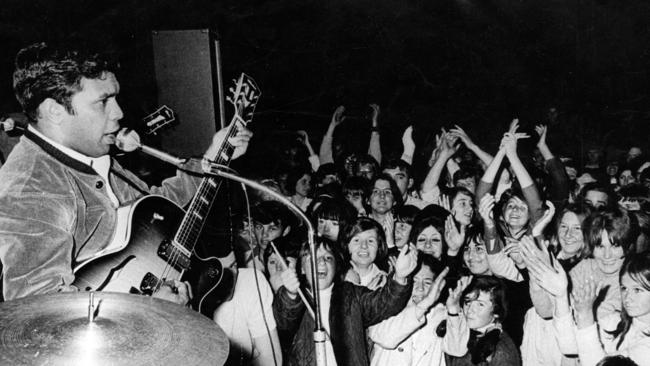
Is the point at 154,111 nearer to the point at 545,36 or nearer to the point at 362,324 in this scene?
the point at 362,324

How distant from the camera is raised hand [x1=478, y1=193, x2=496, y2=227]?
3.30m

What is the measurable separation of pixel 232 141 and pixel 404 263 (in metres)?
0.92

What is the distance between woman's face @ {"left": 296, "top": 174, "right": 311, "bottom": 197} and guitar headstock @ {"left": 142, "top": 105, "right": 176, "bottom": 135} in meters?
1.87

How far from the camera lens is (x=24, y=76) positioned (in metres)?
2.01

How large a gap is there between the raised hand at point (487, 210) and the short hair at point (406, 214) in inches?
15.3

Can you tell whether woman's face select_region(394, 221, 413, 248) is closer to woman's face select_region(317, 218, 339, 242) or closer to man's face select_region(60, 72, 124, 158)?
woman's face select_region(317, 218, 339, 242)

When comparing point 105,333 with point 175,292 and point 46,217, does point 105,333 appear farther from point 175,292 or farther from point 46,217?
point 175,292

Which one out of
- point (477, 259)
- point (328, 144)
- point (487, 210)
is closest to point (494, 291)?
point (477, 259)

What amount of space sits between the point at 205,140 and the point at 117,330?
1528 millimetres

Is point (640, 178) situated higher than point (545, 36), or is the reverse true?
point (545, 36)

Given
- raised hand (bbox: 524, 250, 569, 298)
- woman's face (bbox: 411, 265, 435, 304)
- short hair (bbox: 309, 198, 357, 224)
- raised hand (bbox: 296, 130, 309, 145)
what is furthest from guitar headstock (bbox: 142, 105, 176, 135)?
raised hand (bbox: 296, 130, 309, 145)

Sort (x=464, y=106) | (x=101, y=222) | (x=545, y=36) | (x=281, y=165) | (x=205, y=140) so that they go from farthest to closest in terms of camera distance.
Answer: (x=464, y=106) → (x=545, y=36) → (x=281, y=165) → (x=205, y=140) → (x=101, y=222)

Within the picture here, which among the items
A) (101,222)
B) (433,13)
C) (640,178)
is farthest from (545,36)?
(101,222)

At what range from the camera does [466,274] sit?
298 centimetres
